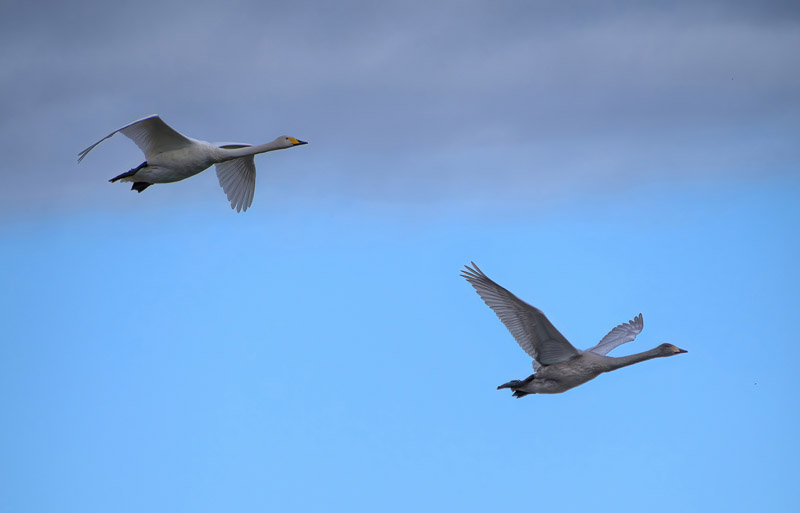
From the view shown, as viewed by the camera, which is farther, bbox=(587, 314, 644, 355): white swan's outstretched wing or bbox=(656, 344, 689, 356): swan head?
bbox=(587, 314, 644, 355): white swan's outstretched wing

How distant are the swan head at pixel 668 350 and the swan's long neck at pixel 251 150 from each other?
12.7 metres

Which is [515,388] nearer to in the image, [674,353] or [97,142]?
[674,353]

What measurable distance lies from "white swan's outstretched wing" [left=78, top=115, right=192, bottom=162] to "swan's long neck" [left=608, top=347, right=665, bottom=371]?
13535mm

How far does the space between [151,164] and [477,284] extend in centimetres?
1062

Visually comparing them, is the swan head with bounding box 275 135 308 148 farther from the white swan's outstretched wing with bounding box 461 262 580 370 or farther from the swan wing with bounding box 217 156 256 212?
the white swan's outstretched wing with bounding box 461 262 580 370

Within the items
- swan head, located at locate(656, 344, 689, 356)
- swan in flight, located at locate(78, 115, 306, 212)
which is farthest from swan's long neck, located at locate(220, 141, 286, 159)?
swan head, located at locate(656, 344, 689, 356)

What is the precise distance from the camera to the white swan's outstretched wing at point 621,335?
31989 mm

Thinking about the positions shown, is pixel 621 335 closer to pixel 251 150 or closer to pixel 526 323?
pixel 526 323

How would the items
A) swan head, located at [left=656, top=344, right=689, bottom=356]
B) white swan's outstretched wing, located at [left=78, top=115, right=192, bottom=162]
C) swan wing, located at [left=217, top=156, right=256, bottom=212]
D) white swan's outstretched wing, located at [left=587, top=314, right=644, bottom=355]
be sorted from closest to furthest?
swan head, located at [left=656, top=344, right=689, bottom=356], white swan's outstretched wing, located at [left=78, top=115, right=192, bottom=162], white swan's outstretched wing, located at [left=587, top=314, right=644, bottom=355], swan wing, located at [left=217, top=156, right=256, bottom=212]

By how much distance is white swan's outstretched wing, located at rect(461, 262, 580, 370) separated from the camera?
2684 cm

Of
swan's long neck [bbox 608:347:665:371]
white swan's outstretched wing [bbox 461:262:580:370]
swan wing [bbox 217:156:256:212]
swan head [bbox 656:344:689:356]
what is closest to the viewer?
white swan's outstretched wing [bbox 461:262:580:370]

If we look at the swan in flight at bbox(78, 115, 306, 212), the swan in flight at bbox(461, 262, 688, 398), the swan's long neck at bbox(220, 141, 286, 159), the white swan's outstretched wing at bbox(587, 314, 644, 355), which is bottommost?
the swan in flight at bbox(461, 262, 688, 398)

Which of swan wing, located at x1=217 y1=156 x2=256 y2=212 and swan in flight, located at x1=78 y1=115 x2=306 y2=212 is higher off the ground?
swan wing, located at x1=217 y1=156 x2=256 y2=212

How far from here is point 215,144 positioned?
31.7 meters
